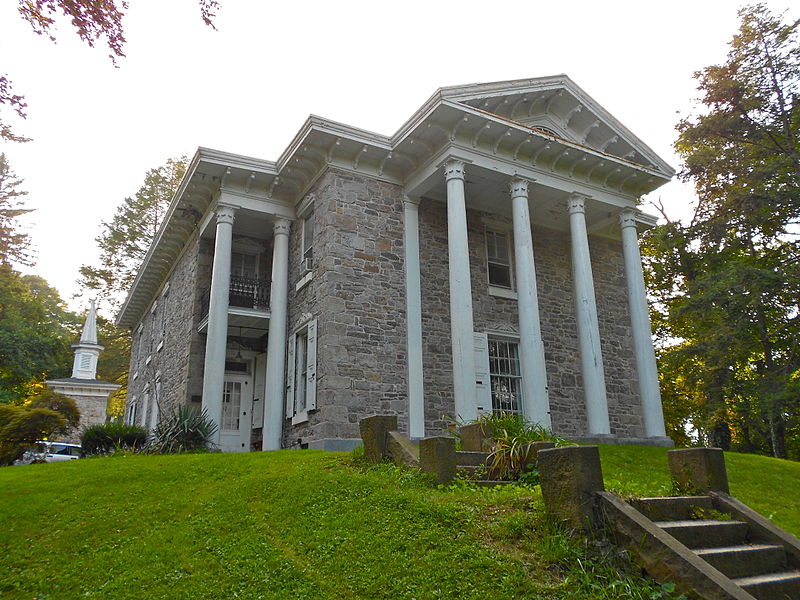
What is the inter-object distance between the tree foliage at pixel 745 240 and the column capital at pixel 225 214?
37.4 feet

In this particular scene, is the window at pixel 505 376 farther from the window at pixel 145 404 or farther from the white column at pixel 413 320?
the window at pixel 145 404

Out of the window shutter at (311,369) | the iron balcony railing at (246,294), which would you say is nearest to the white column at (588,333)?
the window shutter at (311,369)

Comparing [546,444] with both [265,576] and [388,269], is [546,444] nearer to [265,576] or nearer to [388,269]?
[265,576]

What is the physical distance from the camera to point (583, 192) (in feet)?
48.0

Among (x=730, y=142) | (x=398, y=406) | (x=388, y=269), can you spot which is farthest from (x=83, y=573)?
(x=730, y=142)

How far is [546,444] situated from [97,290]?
29.2m

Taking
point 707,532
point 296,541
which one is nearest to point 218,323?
point 296,541

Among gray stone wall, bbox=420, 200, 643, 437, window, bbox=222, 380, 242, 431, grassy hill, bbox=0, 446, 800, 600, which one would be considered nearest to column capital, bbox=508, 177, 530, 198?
gray stone wall, bbox=420, 200, 643, 437

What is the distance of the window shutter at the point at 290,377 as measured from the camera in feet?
44.1

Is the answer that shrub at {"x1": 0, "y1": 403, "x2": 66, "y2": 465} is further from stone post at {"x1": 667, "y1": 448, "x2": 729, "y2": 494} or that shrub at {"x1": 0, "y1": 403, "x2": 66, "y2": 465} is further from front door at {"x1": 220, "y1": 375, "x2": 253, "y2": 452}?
stone post at {"x1": 667, "y1": 448, "x2": 729, "y2": 494}

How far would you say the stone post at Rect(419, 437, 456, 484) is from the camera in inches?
252

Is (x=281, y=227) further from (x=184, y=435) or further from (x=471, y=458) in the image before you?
(x=471, y=458)

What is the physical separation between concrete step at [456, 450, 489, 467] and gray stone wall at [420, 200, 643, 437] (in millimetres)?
5524

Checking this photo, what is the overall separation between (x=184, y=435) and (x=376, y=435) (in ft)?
20.0
